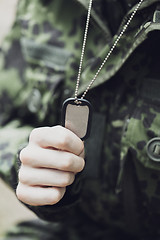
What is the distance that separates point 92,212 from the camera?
32.5 inches

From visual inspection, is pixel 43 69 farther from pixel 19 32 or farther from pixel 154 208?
pixel 154 208

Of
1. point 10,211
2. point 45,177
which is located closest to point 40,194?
point 45,177

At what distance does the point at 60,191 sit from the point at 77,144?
8 cm

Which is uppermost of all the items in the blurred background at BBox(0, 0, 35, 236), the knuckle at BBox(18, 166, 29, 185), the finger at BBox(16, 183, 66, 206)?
the knuckle at BBox(18, 166, 29, 185)

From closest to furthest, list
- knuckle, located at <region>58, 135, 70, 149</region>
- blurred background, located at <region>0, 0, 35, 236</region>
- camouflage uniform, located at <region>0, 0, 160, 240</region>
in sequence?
knuckle, located at <region>58, 135, 70, 149</region>, camouflage uniform, located at <region>0, 0, 160, 240</region>, blurred background, located at <region>0, 0, 35, 236</region>

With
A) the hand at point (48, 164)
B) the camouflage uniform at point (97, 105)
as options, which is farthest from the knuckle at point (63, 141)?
the camouflage uniform at point (97, 105)

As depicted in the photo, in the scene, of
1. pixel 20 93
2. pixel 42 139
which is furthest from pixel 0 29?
pixel 42 139

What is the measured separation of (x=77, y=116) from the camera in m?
0.52

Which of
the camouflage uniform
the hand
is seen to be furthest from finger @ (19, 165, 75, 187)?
the camouflage uniform

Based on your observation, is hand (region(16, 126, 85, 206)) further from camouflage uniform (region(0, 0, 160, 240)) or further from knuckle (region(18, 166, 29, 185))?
camouflage uniform (region(0, 0, 160, 240))

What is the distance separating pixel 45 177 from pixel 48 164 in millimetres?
20

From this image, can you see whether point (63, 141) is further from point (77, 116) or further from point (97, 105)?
point (97, 105)

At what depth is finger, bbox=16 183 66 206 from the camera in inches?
20.9

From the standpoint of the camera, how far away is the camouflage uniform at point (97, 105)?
2.16 feet
